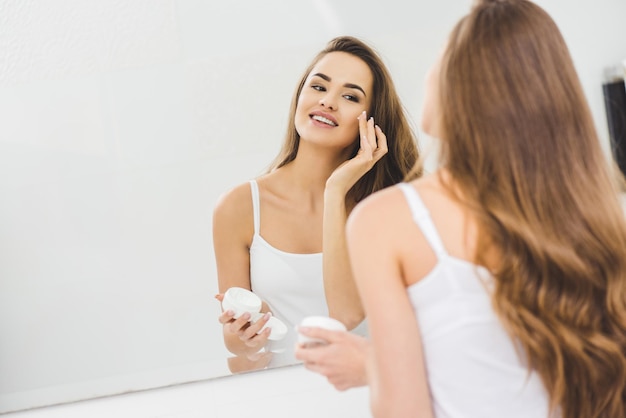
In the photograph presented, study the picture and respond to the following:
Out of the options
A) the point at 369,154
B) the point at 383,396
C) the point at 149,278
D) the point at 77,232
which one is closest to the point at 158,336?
the point at 149,278

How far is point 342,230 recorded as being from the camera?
2254mm

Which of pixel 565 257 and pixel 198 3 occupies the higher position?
pixel 198 3

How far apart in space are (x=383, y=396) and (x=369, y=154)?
1.42 metres

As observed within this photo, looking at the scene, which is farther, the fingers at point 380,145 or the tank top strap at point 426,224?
the fingers at point 380,145

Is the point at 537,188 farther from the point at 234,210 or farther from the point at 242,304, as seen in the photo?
the point at 234,210

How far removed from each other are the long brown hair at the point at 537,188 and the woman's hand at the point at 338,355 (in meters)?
0.25

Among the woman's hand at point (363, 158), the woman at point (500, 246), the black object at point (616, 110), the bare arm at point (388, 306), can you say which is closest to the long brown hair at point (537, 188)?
the woman at point (500, 246)

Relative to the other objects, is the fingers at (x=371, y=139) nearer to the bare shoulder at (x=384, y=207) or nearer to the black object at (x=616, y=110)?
the black object at (x=616, y=110)

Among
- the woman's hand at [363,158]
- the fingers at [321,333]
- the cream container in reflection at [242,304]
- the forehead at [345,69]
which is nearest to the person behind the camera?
the fingers at [321,333]

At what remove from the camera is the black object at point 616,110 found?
9.52 ft

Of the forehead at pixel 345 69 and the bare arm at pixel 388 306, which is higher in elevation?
the forehead at pixel 345 69

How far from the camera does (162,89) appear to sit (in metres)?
2.55

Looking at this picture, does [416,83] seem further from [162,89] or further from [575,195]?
[575,195]

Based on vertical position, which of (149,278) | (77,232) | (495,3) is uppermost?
(495,3)
